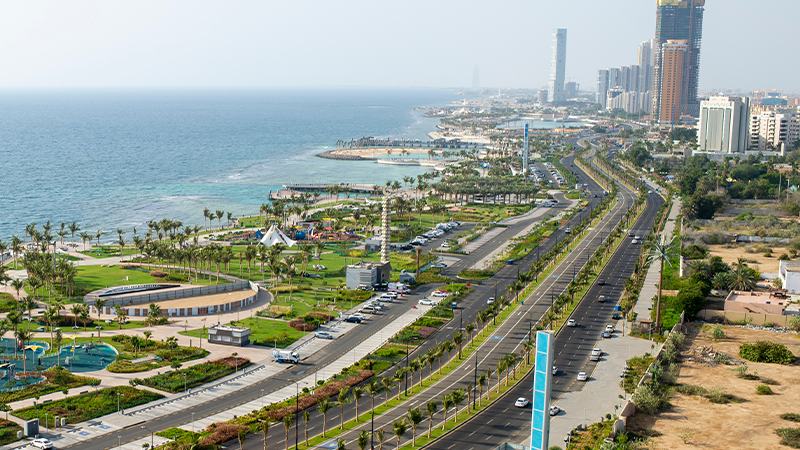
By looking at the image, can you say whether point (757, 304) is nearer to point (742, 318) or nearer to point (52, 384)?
point (742, 318)

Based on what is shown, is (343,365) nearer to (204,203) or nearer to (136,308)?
(136,308)

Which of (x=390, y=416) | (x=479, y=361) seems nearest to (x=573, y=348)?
(x=479, y=361)

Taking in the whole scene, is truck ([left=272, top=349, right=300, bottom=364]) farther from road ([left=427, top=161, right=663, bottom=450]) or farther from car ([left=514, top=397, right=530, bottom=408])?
car ([left=514, top=397, right=530, bottom=408])

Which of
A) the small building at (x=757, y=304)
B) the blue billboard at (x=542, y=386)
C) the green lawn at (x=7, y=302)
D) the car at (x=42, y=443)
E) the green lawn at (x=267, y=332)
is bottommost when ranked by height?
the car at (x=42, y=443)

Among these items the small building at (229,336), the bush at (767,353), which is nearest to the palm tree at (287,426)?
the small building at (229,336)

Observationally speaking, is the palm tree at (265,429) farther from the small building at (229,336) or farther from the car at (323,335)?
the car at (323,335)

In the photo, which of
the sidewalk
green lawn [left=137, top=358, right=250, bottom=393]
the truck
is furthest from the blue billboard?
the sidewalk

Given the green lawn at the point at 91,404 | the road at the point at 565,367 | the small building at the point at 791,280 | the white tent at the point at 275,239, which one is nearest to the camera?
the road at the point at 565,367
